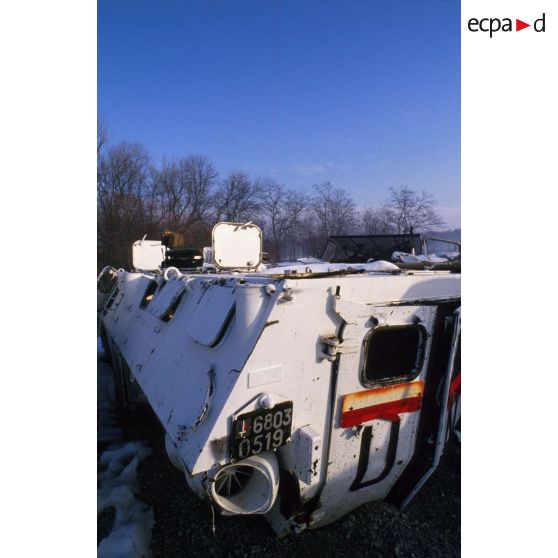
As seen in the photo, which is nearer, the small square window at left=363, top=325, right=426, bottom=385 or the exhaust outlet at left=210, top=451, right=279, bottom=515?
the exhaust outlet at left=210, top=451, right=279, bottom=515

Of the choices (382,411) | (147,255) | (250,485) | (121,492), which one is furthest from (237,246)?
(147,255)

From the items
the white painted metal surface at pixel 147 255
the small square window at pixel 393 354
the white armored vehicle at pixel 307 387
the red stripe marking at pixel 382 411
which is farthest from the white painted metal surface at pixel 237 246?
the white painted metal surface at pixel 147 255

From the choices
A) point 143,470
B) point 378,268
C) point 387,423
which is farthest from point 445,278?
point 143,470

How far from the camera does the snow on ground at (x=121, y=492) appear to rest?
240 cm

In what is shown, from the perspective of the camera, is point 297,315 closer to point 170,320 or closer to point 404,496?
point 170,320

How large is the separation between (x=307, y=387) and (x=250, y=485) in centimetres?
64

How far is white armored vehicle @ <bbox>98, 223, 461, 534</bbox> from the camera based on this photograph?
1.78 m

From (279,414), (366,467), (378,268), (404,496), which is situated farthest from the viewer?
(378,268)

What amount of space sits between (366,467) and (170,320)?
1.79 metres

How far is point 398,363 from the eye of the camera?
7.60 ft

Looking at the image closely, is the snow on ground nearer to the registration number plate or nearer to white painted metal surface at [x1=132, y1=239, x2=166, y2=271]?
the registration number plate

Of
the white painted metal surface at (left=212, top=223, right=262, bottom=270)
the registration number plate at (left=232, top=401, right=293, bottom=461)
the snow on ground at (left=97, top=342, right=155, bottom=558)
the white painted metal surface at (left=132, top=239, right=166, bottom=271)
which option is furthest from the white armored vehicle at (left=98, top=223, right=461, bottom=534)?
the white painted metal surface at (left=132, top=239, right=166, bottom=271)

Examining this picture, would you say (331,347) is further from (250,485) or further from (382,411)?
(250,485)

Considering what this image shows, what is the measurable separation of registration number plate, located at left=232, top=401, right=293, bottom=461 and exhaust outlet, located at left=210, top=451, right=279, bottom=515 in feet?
0.33
